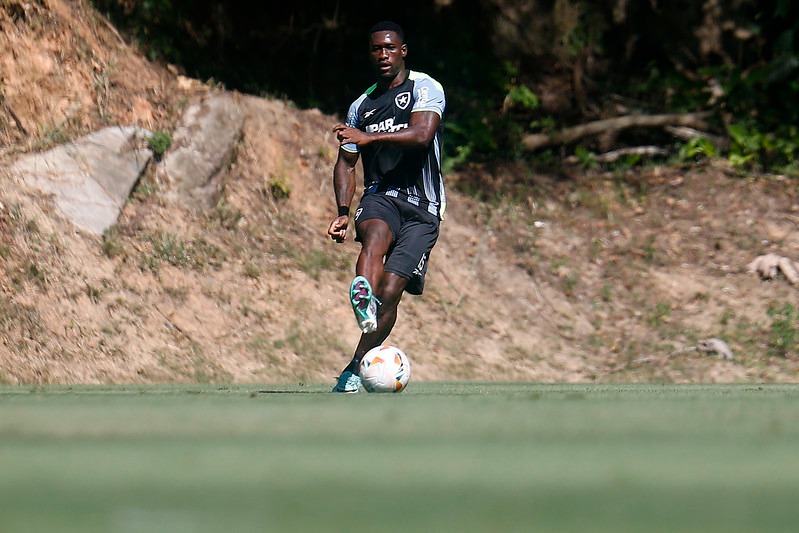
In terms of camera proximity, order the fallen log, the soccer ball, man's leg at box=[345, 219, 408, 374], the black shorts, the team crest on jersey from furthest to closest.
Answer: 1. the fallen log
2. the team crest on jersey
3. the black shorts
4. man's leg at box=[345, 219, 408, 374]
5. the soccer ball

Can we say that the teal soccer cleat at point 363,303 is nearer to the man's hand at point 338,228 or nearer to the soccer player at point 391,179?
the soccer player at point 391,179

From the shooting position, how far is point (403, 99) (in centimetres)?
780

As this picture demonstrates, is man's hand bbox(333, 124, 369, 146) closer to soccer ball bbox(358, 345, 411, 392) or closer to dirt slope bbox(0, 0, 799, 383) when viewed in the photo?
soccer ball bbox(358, 345, 411, 392)

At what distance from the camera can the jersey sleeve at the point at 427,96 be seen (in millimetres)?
7645

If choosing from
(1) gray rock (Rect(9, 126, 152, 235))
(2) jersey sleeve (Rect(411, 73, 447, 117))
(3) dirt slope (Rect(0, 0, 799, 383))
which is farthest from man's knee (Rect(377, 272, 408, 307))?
(1) gray rock (Rect(9, 126, 152, 235))

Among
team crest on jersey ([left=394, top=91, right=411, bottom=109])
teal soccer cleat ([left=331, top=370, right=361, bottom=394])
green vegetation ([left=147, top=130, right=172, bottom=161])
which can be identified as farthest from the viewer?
green vegetation ([left=147, top=130, right=172, bottom=161])

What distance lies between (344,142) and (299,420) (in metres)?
3.51

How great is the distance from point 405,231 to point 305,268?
588cm

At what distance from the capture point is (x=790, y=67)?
16906mm

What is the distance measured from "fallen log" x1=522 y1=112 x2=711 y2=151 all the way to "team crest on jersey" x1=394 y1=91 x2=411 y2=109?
32.1 ft

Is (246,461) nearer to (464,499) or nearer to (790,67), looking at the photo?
(464,499)

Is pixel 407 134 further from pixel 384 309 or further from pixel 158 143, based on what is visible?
pixel 158 143

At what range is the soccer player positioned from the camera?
7426 millimetres

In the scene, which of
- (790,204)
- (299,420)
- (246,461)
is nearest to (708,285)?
(790,204)
